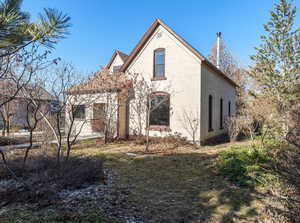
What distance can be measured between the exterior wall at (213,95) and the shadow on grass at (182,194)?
4.83 meters

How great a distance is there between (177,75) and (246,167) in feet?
24.5

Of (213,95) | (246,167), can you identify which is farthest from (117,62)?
(246,167)

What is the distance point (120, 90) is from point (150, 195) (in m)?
8.15

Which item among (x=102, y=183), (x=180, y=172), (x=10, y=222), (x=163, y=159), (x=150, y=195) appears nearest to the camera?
(x=10, y=222)

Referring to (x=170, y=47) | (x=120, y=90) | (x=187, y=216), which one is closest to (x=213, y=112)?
(x=170, y=47)

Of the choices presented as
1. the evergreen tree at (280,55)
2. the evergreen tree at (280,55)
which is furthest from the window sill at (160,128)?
the evergreen tree at (280,55)

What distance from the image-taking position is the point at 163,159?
303 inches

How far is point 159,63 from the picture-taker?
12.0 meters

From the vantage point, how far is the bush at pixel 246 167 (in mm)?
4770

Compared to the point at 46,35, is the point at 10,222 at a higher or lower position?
lower

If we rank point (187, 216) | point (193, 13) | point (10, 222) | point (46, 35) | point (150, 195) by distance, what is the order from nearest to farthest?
point (46, 35) < point (10, 222) < point (187, 216) < point (150, 195) < point (193, 13)

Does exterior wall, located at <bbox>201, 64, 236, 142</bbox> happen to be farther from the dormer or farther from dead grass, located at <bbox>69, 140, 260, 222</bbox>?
the dormer

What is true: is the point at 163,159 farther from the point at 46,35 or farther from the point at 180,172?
the point at 46,35

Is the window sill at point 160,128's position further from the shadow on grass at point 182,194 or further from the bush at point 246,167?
the bush at point 246,167
